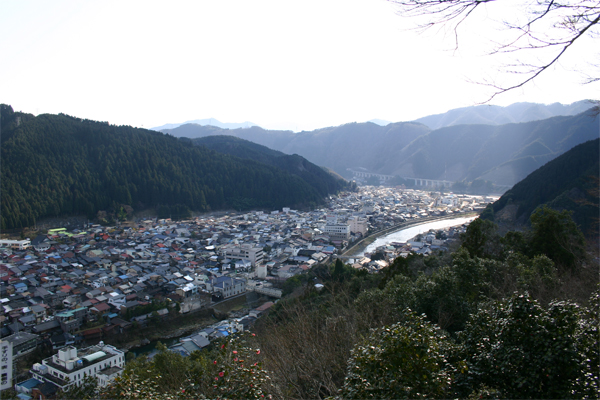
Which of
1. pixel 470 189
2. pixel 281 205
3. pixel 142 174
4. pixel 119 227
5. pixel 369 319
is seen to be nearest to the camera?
pixel 369 319

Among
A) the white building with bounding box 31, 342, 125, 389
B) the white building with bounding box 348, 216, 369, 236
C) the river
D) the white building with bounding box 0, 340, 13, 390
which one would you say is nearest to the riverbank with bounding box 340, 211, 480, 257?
the river

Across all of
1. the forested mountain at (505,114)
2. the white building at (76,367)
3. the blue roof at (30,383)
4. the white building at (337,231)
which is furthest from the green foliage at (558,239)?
the forested mountain at (505,114)

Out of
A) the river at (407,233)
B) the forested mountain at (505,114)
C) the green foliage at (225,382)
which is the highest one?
the forested mountain at (505,114)

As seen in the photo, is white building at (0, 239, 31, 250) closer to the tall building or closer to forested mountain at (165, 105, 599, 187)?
the tall building

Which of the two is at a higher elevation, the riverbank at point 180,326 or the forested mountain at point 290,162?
the forested mountain at point 290,162

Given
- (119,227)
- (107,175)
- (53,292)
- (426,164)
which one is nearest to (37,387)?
(53,292)

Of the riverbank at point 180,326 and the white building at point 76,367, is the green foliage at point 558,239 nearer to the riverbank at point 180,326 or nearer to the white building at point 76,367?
the riverbank at point 180,326

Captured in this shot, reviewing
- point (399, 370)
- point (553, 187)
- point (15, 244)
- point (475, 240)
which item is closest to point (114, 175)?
point (15, 244)

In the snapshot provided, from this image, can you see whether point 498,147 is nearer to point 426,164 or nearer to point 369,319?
point 426,164
